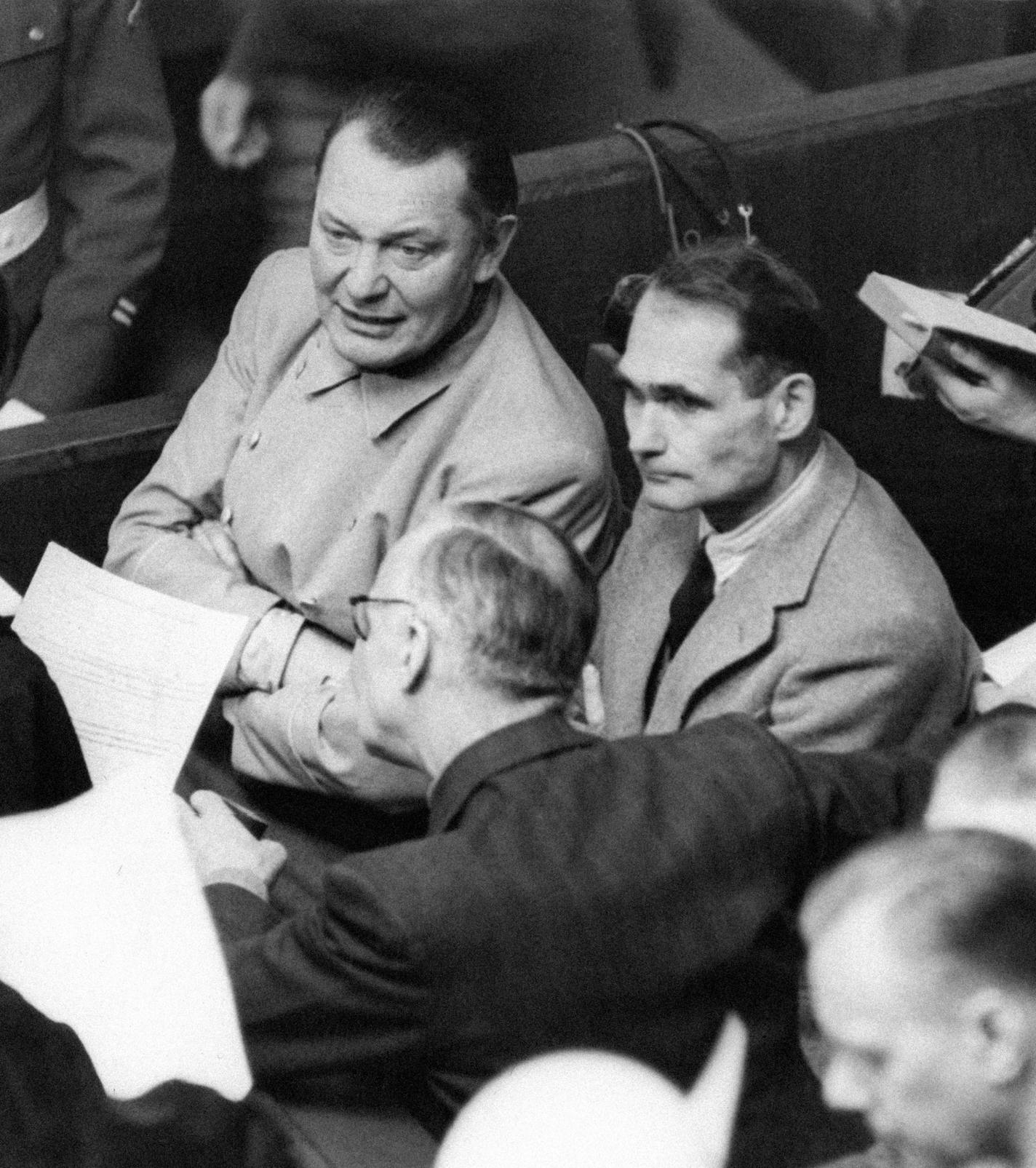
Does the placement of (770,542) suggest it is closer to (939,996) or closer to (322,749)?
(322,749)

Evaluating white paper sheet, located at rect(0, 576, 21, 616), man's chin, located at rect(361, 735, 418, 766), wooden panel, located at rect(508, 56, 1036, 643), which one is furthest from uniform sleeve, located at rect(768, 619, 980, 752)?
wooden panel, located at rect(508, 56, 1036, 643)

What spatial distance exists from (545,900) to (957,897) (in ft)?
1.49

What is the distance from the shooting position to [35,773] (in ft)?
7.57

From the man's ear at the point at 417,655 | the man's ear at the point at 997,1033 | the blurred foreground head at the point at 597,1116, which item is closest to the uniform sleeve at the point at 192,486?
the man's ear at the point at 417,655

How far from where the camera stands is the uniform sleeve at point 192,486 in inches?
104

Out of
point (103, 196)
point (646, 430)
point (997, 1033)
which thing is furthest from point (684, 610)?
point (103, 196)

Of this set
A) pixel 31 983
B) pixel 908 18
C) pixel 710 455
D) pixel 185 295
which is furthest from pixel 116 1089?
pixel 908 18

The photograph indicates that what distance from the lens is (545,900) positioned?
1625 millimetres

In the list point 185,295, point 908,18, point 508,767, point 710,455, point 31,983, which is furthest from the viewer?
point 908,18

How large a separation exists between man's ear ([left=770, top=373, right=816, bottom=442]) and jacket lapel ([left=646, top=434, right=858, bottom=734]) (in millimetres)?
53

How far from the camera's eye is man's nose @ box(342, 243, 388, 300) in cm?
246

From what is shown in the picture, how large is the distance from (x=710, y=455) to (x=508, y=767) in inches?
24.8

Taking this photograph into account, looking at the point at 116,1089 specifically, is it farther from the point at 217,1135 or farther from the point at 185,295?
the point at 185,295

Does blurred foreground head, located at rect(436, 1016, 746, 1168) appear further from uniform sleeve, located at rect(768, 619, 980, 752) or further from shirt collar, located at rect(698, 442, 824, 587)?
shirt collar, located at rect(698, 442, 824, 587)
